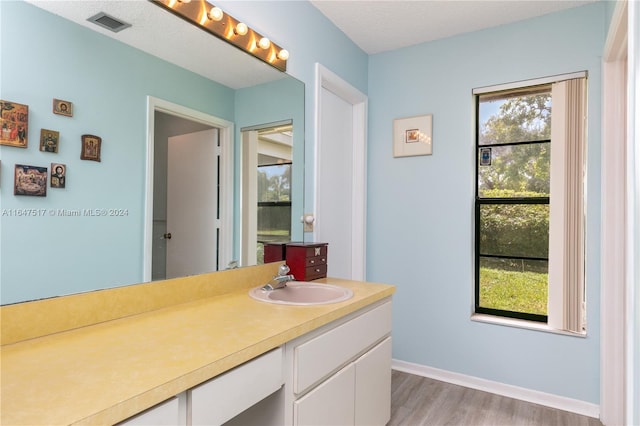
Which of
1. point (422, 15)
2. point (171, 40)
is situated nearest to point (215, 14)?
point (171, 40)

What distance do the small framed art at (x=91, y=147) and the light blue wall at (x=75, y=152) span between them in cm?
2

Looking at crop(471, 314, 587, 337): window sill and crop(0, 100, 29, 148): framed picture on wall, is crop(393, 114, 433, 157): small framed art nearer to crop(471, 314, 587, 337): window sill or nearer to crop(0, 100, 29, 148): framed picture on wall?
crop(471, 314, 587, 337): window sill

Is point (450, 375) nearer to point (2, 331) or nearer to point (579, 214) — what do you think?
point (579, 214)

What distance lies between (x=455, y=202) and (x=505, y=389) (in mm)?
1369

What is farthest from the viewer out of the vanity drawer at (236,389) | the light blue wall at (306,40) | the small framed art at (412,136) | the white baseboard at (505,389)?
the small framed art at (412,136)

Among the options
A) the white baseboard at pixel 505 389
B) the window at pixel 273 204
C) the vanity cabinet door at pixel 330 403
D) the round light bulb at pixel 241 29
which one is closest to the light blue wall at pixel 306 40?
the round light bulb at pixel 241 29

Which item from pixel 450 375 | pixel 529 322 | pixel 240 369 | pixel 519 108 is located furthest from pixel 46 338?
pixel 519 108

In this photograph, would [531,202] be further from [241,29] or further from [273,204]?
[241,29]

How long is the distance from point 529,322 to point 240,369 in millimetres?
2371

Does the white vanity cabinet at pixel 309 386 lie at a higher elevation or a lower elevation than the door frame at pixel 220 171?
lower

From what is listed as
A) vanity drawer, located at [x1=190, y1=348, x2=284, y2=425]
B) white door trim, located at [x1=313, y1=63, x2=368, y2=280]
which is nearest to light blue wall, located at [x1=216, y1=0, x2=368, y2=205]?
white door trim, located at [x1=313, y1=63, x2=368, y2=280]

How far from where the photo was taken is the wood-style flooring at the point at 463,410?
2.21 metres

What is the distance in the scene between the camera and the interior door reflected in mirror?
1.89 meters

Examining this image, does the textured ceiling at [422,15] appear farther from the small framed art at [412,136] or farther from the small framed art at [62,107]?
the small framed art at [62,107]
